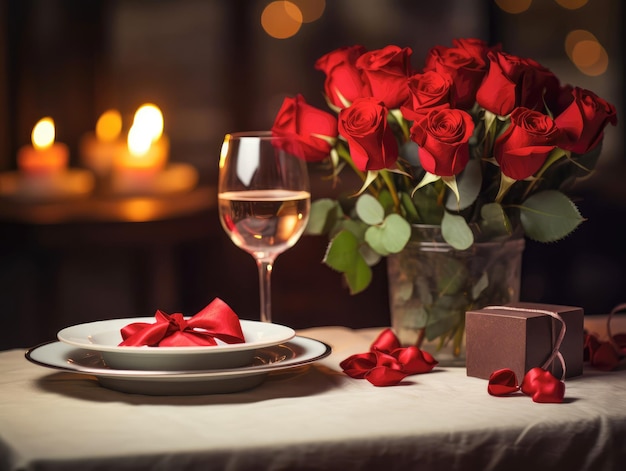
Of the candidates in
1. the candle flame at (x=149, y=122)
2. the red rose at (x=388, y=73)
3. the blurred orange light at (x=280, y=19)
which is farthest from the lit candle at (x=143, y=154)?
the red rose at (x=388, y=73)

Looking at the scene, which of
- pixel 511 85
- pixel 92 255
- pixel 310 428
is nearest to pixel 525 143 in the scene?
pixel 511 85

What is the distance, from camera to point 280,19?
252cm

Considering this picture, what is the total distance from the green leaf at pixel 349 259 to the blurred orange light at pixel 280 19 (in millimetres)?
1493

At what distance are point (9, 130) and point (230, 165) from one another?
1.38 m

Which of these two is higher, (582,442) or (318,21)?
(318,21)

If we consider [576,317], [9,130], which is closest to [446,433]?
[576,317]

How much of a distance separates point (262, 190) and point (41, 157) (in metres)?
1.27

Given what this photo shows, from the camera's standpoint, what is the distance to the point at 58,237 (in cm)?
228

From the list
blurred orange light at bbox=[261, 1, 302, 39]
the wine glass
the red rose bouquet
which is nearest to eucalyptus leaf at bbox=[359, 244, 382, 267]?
the red rose bouquet

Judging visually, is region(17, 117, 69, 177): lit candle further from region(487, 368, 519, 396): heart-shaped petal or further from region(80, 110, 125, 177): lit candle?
region(487, 368, 519, 396): heart-shaped petal

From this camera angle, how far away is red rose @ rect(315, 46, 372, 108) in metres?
1.10

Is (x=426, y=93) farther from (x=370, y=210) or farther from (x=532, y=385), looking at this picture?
(x=532, y=385)

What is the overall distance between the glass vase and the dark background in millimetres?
1185

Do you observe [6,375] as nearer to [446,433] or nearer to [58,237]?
[446,433]
